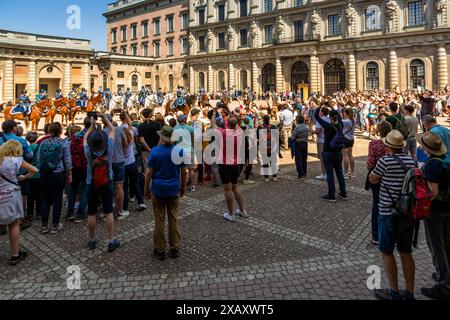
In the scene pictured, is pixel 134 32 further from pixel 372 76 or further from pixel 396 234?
pixel 396 234

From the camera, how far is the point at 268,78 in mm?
43062

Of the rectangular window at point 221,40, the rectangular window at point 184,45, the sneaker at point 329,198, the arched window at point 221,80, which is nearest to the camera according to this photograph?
the sneaker at point 329,198

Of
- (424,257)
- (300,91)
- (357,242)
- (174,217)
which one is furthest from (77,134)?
(300,91)

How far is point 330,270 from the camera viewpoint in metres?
4.99

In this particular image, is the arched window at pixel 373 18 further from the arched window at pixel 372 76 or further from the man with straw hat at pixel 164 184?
the man with straw hat at pixel 164 184

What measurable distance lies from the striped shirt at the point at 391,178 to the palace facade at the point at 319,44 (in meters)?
32.9

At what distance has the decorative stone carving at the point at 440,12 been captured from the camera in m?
30.1

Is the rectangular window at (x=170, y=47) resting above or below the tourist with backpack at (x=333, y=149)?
above

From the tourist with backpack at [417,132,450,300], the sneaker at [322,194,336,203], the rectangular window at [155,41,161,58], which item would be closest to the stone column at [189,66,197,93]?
the rectangular window at [155,41,161,58]

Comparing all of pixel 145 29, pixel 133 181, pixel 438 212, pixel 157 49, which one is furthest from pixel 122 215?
pixel 145 29

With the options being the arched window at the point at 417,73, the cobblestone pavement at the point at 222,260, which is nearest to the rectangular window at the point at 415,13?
the arched window at the point at 417,73

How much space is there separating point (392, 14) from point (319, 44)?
7654 mm
